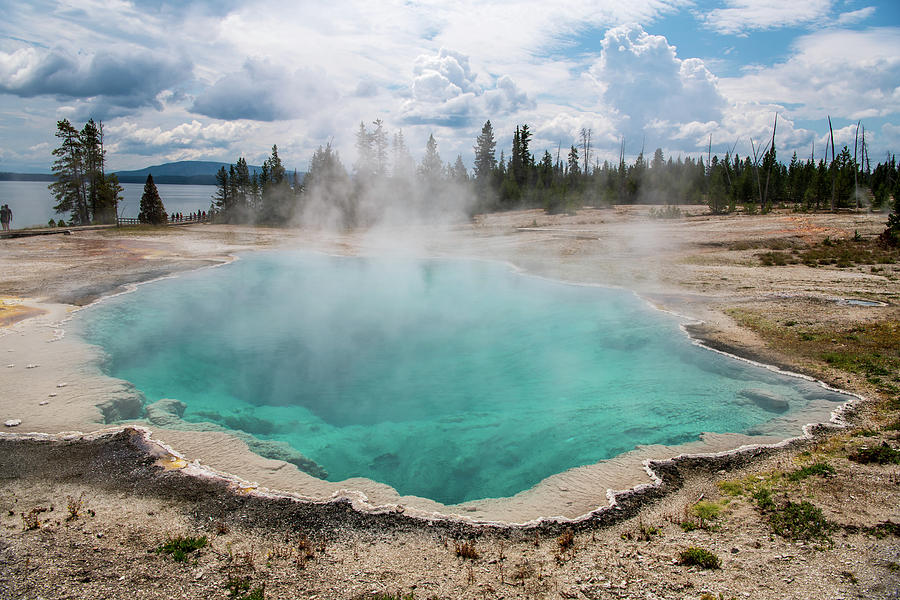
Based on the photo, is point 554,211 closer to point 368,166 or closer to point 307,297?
point 368,166

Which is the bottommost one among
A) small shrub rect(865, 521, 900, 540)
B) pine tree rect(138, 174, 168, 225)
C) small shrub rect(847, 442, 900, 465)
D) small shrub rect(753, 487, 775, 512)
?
small shrub rect(753, 487, 775, 512)

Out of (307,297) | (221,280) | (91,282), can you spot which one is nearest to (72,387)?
(307,297)

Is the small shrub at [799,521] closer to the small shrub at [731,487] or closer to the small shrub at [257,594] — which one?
the small shrub at [731,487]

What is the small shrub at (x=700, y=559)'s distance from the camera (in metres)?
4.43

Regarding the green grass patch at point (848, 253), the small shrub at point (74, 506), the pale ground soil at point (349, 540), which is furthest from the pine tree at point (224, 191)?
the small shrub at point (74, 506)

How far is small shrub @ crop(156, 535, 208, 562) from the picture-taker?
14.7ft

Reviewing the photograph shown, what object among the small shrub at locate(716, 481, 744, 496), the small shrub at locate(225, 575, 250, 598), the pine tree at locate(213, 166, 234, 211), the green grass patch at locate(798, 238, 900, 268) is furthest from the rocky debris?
the pine tree at locate(213, 166, 234, 211)

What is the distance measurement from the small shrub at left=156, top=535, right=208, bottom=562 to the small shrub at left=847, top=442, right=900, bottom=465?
23.9 feet

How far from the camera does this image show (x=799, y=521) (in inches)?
199

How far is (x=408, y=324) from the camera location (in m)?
14.3

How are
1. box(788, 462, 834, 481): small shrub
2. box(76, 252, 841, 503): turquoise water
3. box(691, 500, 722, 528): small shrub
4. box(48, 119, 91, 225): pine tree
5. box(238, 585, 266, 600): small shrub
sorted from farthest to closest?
box(48, 119, 91, 225): pine tree → box(76, 252, 841, 503): turquoise water → box(788, 462, 834, 481): small shrub → box(691, 500, 722, 528): small shrub → box(238, 585, 266, 600): small shrub

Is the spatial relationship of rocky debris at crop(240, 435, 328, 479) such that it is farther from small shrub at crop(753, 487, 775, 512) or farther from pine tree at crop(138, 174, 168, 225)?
pine tree at crop(138, 174, 168, 225)

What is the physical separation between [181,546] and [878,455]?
25.3ft

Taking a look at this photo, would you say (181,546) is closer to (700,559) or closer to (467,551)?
Answer: (467,551)
